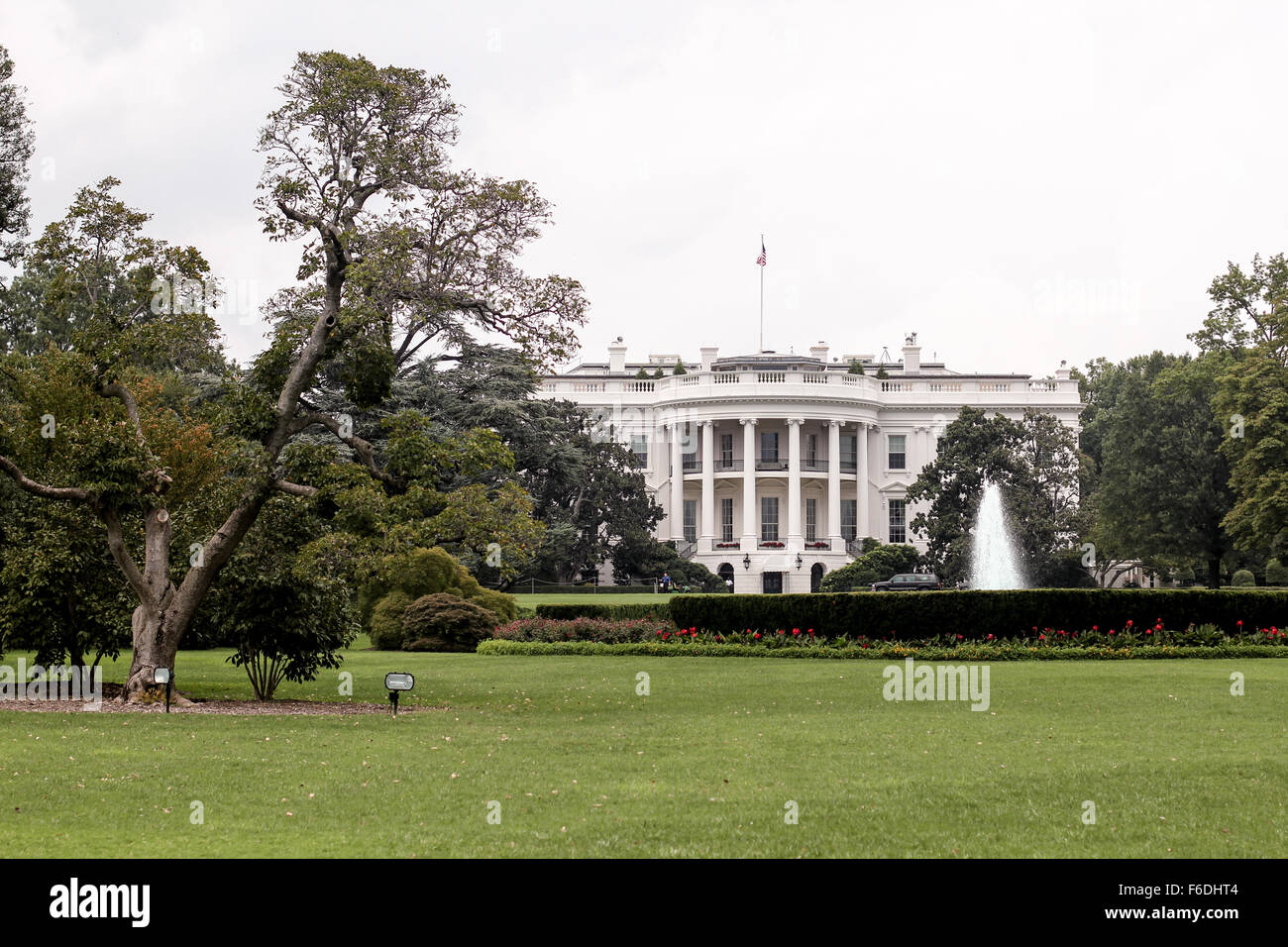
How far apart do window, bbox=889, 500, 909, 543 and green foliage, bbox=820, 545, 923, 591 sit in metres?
10.6

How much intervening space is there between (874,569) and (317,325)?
41882mm

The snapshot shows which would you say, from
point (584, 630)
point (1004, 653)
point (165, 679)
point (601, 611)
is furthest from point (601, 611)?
point (165, 679)

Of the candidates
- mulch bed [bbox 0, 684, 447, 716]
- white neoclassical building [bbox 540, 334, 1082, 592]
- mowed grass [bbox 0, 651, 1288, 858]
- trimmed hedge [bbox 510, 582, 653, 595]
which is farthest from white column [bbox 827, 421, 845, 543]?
mulch bed [bbox 0, 684, 447, 716]

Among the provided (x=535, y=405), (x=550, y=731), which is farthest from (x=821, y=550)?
(x=550, y=731)

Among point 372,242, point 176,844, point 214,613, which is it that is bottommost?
point 176,844

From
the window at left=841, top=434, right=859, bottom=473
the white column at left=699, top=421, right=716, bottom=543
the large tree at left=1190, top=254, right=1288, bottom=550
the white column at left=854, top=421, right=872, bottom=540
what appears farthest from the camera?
the window at left=841, top=434, right=859, bottom=473

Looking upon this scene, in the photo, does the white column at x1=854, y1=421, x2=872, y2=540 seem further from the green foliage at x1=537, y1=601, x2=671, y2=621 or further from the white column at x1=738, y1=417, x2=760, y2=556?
the green foliage at x1=537, y1=601, x2=671, y2=621

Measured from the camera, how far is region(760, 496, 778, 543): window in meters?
69.5

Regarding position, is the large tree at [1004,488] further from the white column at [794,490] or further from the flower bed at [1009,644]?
the flower bed at [1009,644]

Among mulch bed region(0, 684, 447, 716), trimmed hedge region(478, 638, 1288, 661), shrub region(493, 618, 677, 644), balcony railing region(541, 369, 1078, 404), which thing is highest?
balcony railing region(541, 369, 1078, 404)

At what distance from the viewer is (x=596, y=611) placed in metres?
31.8

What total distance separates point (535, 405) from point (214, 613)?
101ft

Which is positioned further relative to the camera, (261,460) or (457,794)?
(261,460)
